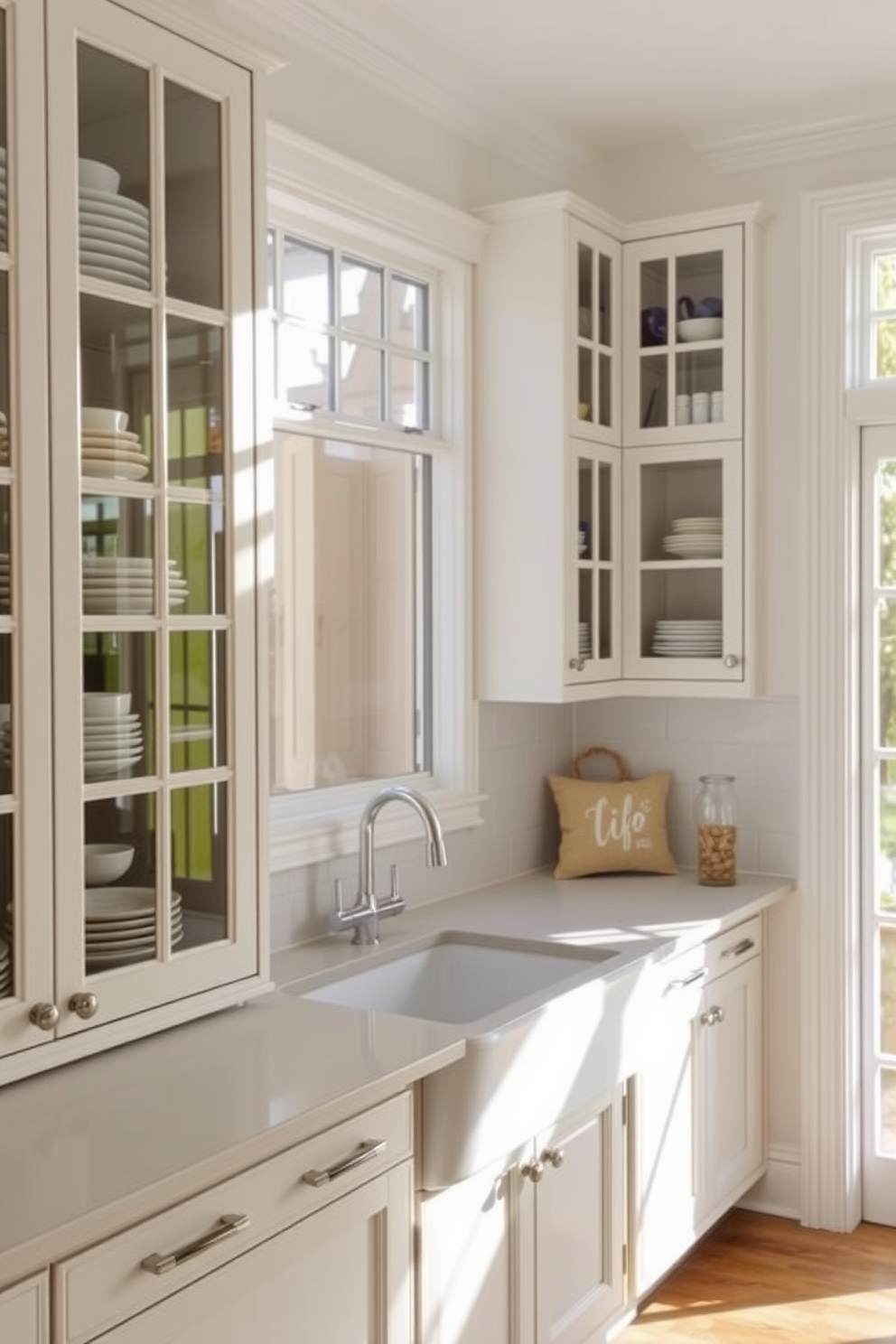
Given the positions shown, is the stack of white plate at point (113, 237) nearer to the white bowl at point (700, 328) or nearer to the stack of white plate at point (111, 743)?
the stack of white plate at point (111, 743)

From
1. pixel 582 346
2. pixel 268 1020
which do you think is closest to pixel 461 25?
pixel 582 346

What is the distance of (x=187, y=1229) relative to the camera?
5.83 feet

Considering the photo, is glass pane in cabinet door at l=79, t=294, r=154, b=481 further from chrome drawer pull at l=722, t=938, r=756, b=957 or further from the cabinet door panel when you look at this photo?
chrome drawer pull at l=722, t=938, r=756, b=957

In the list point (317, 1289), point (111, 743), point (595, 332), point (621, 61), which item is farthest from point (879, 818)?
point (111, 743)

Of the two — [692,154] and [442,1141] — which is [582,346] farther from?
[442,1141]

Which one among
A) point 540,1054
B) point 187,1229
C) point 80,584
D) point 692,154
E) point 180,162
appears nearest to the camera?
point 187,1229

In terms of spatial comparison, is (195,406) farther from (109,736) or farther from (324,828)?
(324,828)

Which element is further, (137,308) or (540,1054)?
(540,1054)

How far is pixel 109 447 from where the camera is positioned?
83.3 inches

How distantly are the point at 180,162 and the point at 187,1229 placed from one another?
5.10 feet

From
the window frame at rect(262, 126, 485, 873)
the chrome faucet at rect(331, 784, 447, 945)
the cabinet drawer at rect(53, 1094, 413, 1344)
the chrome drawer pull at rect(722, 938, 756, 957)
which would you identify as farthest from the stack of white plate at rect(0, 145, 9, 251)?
the chrome drawer pull at rect(722, 938, 756, 957)

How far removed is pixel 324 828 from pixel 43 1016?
123 centimetres

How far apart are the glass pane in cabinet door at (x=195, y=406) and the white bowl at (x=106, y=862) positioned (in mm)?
569

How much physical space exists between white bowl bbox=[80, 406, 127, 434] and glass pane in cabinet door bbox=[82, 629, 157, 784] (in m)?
0.30
